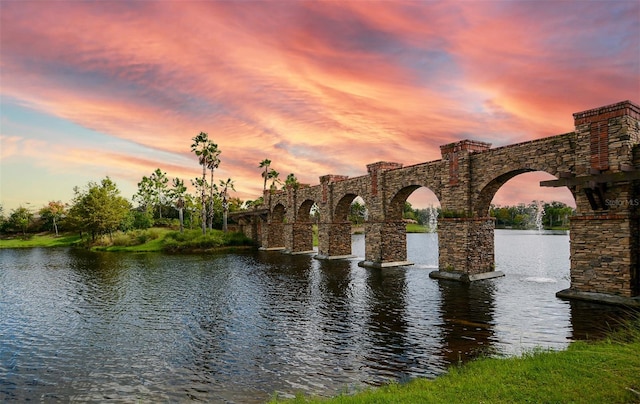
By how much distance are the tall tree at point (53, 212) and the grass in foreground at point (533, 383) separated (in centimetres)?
9858

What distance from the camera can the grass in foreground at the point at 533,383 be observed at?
6.23m

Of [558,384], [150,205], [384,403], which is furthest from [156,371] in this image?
[150,205]

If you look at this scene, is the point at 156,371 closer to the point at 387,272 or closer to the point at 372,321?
the point at 372,321

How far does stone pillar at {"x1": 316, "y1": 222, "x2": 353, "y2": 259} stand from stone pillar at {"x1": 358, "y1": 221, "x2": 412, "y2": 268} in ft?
20.1

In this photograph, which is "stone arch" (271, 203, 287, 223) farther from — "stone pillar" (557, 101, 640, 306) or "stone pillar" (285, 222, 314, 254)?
"stone pillar" (557, 101, 640, 306)

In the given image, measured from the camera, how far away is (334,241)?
35594 mm

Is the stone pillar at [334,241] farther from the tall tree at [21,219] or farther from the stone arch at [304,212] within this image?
the tall tree at [21,219]

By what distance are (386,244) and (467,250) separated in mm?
7791

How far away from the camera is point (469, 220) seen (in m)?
22.0

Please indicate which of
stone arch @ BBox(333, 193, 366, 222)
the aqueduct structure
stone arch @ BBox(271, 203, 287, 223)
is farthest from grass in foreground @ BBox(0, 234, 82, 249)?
the aqueduct structure

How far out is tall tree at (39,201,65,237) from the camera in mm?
86750

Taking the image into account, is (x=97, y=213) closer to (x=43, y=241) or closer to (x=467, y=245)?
(x=43, y=241)

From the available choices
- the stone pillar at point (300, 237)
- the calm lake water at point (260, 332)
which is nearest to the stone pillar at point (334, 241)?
the stone pillar at point (300, 237)

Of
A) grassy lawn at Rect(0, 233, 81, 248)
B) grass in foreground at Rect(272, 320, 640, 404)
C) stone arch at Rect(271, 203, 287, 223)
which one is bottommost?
grassy lawn at Rect(0, 233, 81, 248)
